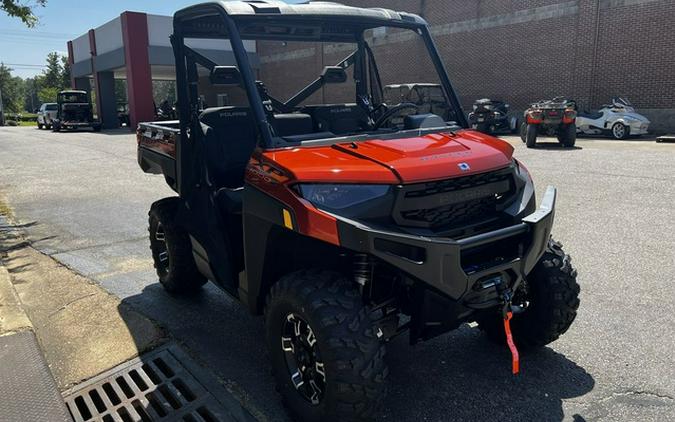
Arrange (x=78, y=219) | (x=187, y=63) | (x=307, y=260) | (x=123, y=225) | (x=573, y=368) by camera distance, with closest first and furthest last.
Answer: (x=307, y=260) → (x=573, y=368) → (x=187, y=63) → (x=123, y=225) → (x=78, y=219)

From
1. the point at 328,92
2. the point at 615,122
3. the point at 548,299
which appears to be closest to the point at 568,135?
the point at 615,122

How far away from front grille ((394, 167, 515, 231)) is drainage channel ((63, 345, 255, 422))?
4.76ft

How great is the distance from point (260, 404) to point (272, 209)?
3.81 feet

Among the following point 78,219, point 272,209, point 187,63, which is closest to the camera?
point 272,209

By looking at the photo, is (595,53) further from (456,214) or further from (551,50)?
(456,214)

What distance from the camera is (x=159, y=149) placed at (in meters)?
4.45

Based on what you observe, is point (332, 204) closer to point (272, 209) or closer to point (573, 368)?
point (272, 209)

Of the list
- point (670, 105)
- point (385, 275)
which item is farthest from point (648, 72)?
point (385, 275)

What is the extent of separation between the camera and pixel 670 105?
1941cm

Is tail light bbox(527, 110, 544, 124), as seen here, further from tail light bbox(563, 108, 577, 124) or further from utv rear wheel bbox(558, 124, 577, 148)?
utv rear wheel bbox(558, 124, 577, 148)

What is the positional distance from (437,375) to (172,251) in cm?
236

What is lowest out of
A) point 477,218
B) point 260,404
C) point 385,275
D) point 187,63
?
point 260,404

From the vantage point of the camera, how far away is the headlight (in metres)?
2.51

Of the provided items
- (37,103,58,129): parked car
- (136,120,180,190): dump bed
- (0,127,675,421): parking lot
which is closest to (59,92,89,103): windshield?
(37,103,58,129): parked car
